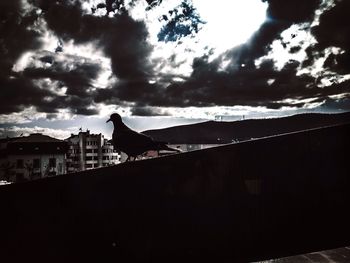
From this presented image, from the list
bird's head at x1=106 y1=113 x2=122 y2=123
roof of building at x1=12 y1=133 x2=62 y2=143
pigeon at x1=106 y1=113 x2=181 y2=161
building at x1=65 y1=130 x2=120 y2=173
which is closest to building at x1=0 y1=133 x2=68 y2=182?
roof of building at x1=12 y1=133 x2=62 y2=143

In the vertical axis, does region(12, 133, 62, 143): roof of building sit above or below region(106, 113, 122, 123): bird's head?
above

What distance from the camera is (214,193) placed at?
71cm

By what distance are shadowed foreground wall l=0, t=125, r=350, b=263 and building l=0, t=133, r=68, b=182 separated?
65.7 metres

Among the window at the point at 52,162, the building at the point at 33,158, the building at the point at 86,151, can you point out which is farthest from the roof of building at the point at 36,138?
the building at the point at 86,151

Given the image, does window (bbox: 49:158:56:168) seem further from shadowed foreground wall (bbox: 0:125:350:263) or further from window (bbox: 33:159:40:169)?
shadowed foreground wall (bbox: 0:125:350:263)

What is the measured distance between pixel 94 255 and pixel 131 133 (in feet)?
22.7

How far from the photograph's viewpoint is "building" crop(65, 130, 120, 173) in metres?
84.8

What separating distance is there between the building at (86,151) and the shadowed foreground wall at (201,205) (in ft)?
275

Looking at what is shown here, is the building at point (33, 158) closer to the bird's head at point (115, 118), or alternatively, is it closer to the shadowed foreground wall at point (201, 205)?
the bird's head at point (115, 118)

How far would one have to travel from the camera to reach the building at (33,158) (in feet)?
209

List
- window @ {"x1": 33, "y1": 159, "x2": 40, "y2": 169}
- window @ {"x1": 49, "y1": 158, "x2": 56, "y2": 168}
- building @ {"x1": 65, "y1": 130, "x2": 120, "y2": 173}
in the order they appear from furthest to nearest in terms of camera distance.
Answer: building @ {"x1": 65, "y1": 130, "x2": 120, "y2": 173}, window @ {"x1": 49, "y1": 158, "x2": 56, "y2": 168}, window @ {"x1": 33, "y1": 159, "x2": 40, "y2": 169}

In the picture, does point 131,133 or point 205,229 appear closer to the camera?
point 205,229

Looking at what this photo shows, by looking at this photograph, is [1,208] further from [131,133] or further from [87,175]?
[131,133]

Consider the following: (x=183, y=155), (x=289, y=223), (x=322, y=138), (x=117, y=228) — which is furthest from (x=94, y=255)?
(x=322, y=138)
